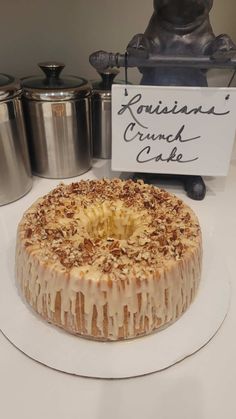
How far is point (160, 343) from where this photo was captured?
470 millimetres

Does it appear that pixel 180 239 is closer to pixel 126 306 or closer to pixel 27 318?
pixel 126 306

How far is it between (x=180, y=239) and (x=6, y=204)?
435mm

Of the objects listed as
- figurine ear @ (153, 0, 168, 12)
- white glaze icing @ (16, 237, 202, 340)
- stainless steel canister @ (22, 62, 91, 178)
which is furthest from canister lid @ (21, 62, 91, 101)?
white glaze icing @ (16, 237, 202, 340)

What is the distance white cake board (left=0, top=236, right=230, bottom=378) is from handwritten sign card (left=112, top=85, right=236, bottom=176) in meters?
0.31

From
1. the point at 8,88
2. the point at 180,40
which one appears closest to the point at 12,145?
the point at 8,88

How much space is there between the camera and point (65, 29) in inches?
37.9

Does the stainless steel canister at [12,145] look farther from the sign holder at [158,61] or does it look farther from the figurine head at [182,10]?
the figurine head at [182,10]

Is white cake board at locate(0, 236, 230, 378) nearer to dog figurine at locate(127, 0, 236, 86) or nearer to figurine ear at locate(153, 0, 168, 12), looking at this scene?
dog figurine at locate(127, 0, 236, 86)

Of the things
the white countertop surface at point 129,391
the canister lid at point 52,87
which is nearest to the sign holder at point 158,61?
the canister lid at point 52,87

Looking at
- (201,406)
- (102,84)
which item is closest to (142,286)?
(201,406)

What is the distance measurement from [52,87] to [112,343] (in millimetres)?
551

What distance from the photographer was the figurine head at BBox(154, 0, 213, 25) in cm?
66

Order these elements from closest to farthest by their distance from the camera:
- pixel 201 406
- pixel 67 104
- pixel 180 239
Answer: pixel 201 406, pixel 180 239, pixel 67 104

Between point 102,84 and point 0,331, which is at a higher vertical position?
point 102,84
